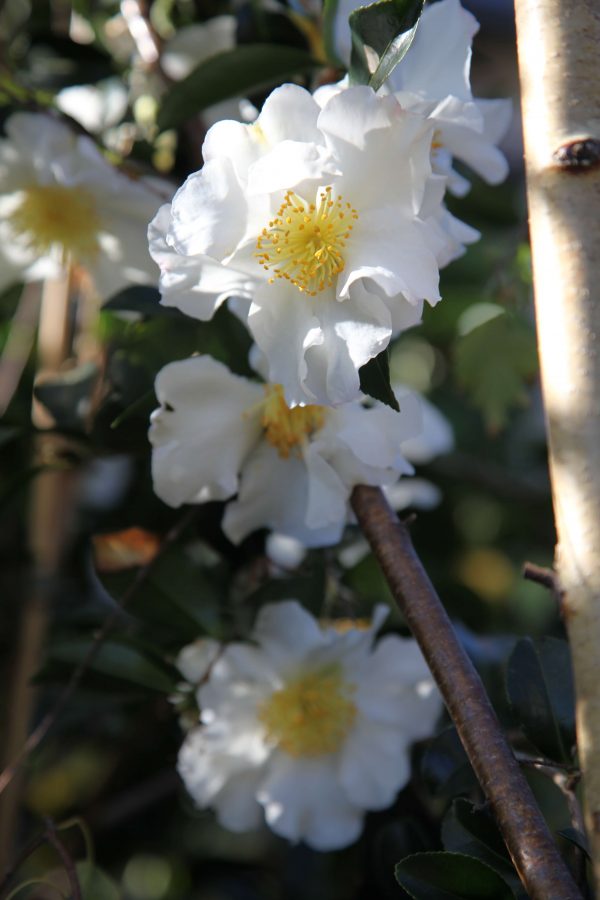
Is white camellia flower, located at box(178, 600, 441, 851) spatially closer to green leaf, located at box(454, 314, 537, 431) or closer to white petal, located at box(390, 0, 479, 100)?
green leaf, located at box(454, 314, 537, 431)

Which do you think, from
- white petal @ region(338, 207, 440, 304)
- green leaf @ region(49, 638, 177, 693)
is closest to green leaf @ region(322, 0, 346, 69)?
white petal @ region(338, 207, 440, 304)

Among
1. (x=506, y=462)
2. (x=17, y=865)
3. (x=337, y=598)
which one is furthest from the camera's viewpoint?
(x=506, y=462)

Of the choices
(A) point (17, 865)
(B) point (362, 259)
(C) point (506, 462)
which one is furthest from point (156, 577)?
(C) point (506, 462)

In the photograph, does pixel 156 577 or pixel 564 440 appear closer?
pixel 564 440

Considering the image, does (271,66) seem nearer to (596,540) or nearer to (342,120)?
(342,120)

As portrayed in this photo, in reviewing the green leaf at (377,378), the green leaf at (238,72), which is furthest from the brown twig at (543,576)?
the green leaf at (238,72)

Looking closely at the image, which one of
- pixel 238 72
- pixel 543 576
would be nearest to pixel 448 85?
pixel 238 72

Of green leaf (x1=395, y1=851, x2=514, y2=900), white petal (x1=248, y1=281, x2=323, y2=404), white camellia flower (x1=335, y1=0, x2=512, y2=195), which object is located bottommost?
green leaf (x1=395, y1=851, x2=514, y2=900)
